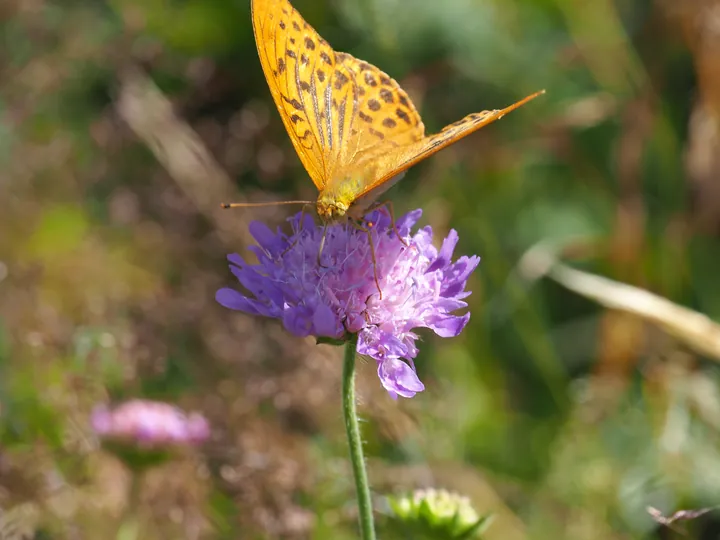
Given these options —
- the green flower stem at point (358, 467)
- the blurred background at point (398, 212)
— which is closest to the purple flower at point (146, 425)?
the blurred background at point (398, 212)

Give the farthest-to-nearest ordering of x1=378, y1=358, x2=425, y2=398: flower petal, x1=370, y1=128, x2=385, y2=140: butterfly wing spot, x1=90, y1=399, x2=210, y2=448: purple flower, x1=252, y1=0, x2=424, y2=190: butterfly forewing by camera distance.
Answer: x1=90, y1=399, x2=210, y2=448: purple flower < x1=370, y1=128, x2=385, y2=140: butterfly wing spot < x1=252, y1=0, x2=424, y2=190: butterfly forewing < x1=378, y1=358, x2=425, y2=398: flower petal

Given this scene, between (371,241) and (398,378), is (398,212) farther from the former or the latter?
(398,378)

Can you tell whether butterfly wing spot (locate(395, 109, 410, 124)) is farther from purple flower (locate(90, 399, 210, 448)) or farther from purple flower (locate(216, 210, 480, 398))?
purple flower (locate(90, 399, 210, 448))

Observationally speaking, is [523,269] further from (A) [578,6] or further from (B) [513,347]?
(A) [578,6]

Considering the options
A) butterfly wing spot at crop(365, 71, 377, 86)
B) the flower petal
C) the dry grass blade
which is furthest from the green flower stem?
the dry grass blade

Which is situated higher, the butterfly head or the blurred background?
the butterfly head
